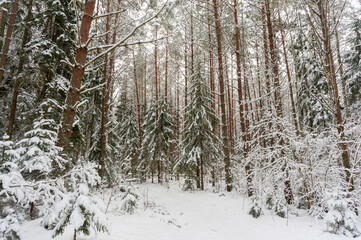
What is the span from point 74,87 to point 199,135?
9273 mm

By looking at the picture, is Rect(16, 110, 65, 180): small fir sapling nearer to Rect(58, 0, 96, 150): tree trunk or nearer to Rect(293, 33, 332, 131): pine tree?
Rect(58, 0, 96, 150): tree trunk

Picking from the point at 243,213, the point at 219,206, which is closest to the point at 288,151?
the point at 243,213

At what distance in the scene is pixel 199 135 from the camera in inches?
447

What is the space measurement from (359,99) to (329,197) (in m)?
10.8

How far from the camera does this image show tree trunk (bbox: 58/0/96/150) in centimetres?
248

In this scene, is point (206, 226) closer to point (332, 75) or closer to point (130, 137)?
point (332, 75)

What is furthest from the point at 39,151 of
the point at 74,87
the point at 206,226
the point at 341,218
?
the point at 341,218

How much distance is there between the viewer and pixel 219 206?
7898 millimetres

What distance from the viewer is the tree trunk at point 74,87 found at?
8.13 feet

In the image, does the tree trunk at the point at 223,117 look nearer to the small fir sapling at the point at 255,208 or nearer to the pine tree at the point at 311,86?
the small fir sapling at the point at 255,208

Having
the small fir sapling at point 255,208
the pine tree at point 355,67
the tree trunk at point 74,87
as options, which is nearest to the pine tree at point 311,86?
the pine tree at point 355,67

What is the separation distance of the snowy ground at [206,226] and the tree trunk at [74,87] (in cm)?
235

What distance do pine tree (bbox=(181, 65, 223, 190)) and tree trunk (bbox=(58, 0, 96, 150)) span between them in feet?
28.6

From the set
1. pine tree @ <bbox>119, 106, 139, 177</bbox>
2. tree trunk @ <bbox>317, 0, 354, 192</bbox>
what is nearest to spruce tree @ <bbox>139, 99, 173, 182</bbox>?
pine tree @ <bbox>119, 106, 139, 177</bbox>
